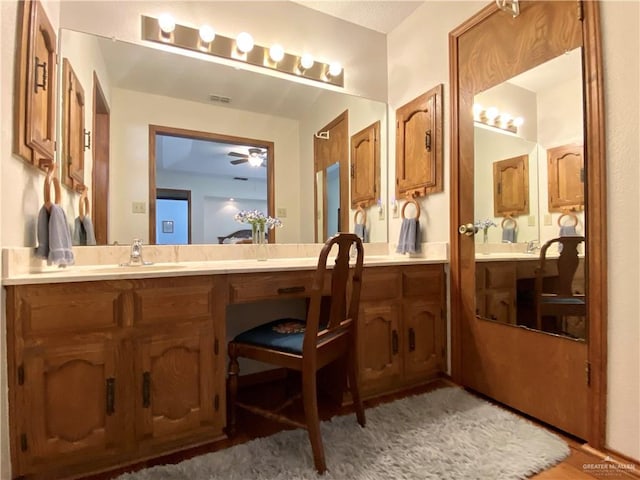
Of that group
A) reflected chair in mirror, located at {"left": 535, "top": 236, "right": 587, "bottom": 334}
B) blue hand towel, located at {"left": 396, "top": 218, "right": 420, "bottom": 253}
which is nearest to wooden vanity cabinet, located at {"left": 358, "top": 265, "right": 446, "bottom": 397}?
blue hand towel, located at {"left": 396, "top": 218, "right": 420, "bottom": 253}

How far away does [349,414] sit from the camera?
5.41 feet

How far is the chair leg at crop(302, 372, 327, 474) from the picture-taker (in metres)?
1.23

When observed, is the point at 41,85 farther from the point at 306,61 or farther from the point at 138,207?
the point at 306,61

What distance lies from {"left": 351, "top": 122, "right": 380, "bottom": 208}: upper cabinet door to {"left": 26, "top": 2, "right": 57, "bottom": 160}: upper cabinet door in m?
1.84

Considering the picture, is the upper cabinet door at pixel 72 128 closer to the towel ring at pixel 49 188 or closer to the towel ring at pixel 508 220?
the towel ring at pixel 49 188

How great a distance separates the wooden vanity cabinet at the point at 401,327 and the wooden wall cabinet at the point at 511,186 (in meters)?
0.53

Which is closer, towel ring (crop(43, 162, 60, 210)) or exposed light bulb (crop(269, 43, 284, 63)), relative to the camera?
towel ring (crop(43, 162, 60, 210))

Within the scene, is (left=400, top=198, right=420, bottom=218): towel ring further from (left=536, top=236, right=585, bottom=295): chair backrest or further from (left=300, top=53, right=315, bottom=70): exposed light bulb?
(left=300, top=53, right=315, bottom=70): exposed light bulb

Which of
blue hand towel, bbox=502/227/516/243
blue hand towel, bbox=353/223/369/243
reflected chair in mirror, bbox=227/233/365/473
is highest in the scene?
blue hand towel, bbox=353/223/369/243

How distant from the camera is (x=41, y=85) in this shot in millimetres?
1374

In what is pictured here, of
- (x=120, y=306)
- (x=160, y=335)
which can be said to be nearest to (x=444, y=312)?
(x=160, y=335)

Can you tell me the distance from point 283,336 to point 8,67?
57.3 inches

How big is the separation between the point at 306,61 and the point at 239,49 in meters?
0.47

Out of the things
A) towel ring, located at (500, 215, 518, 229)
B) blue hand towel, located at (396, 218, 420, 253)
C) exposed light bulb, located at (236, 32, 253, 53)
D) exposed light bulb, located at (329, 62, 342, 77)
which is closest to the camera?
towel ring, located at (500, 215, 518, 229)
